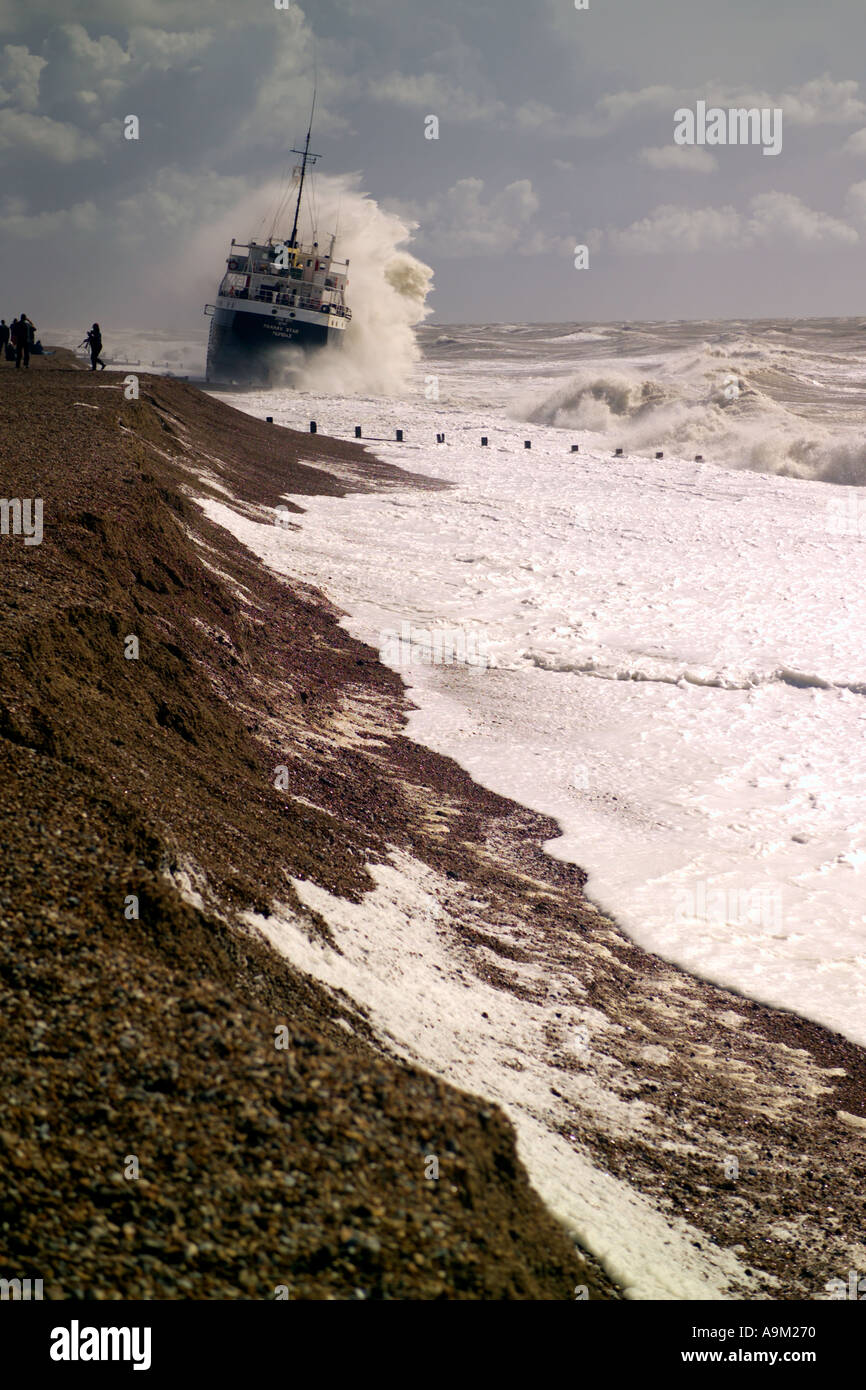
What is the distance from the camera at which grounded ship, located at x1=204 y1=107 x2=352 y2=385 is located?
165 feet

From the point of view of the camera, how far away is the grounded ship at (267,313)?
165ft

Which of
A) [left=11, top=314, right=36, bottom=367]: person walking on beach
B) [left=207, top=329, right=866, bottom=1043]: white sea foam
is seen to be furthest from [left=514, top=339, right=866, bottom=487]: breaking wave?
[left=11, top=314, right=36, bottom=367]: person walking on beach

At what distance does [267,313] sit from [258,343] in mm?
1457

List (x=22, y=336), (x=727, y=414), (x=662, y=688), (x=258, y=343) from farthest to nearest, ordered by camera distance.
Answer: (x=258, y=343)
(x=727, y=414)
(x=22, y=336)
(x=662, y=688)

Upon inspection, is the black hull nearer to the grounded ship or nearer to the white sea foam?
the grounded ship

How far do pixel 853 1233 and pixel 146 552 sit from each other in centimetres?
807

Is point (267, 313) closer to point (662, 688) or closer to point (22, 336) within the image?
point (22, 336)

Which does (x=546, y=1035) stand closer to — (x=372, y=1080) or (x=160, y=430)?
(x=372, y=1080)

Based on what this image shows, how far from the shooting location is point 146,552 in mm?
10594

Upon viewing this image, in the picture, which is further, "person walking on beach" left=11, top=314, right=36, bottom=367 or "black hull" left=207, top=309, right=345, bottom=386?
"black hull" left=207, top=309, right=345, bottom=386

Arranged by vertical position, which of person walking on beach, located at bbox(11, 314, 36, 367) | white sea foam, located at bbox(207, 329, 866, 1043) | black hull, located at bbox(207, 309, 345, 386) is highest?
black hull, located at bbox(207, 309, 345, 386)

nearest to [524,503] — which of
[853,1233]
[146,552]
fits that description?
[146,552]

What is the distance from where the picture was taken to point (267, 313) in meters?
50.4

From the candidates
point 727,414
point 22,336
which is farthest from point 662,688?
point 727,414
